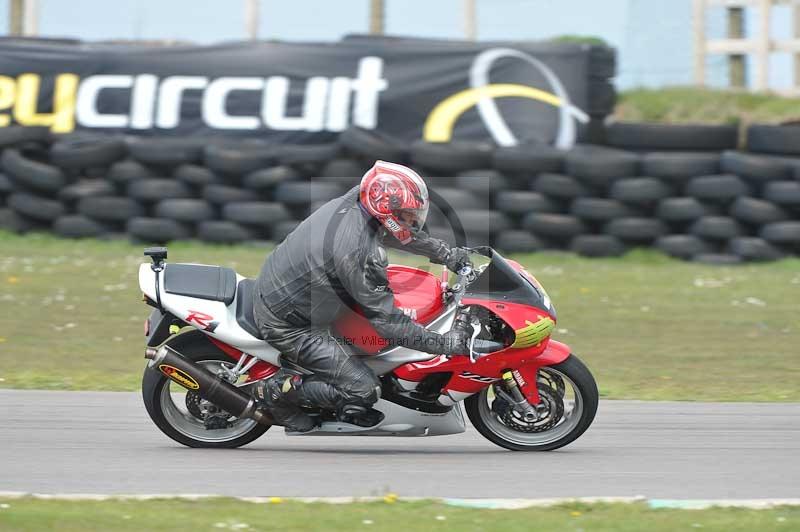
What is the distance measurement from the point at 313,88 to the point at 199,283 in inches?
331

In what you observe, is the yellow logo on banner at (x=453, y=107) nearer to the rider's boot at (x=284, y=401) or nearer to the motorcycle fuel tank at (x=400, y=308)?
the motorcycle fuel tank at (x=400, y=308)

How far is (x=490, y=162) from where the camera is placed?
529 inches

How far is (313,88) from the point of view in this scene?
14469 mm

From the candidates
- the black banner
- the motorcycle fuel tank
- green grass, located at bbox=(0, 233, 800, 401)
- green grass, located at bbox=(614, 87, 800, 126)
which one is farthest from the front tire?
green grass, located at bbox=(614, 87, 800, 126)

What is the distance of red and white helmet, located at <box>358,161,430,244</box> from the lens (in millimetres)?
6043

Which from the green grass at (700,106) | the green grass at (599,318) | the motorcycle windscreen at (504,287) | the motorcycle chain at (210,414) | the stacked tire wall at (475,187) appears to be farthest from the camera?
the green grass at (700,106)

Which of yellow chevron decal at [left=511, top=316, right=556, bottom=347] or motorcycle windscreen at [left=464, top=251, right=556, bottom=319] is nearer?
yellow chevron decal at [left=511, top=316, right=556, bottom=347]

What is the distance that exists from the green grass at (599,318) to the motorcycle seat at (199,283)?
6.94ft

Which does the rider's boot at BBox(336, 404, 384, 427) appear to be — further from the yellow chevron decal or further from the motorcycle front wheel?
the yellow chevron decal

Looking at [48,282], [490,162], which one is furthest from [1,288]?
[490,162]

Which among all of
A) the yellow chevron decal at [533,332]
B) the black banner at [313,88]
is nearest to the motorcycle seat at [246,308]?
the yellow chevron decal at [533,332]

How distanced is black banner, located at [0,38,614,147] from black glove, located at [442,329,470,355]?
7995mm

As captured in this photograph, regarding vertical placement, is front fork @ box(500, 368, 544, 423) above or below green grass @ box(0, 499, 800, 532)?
above

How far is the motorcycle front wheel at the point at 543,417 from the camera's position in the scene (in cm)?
645
